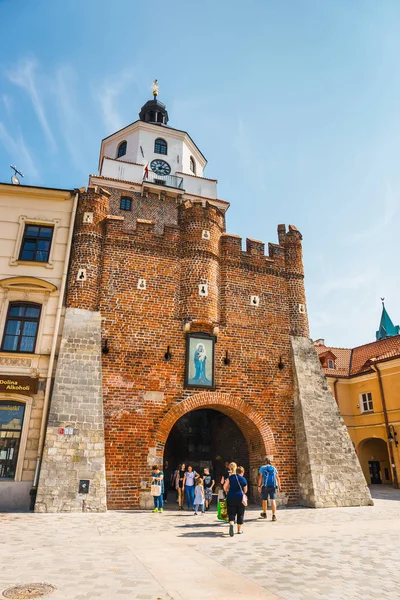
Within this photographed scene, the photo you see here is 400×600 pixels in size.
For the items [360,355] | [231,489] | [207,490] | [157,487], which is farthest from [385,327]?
[231,489]

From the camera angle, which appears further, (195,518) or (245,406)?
(245,406)

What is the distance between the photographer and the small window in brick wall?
2095 centimetres

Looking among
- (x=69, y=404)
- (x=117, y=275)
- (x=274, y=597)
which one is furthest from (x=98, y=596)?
(x=117, y=275)

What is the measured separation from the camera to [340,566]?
233 inches

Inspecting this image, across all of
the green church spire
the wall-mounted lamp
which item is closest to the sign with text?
the wall-mounted lamp

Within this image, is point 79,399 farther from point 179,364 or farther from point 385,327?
point 385,327

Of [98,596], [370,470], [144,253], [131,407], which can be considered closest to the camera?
[98,596]

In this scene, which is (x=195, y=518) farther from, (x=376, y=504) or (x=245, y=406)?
(x=376, y=504)

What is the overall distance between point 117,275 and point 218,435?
8.46 meters

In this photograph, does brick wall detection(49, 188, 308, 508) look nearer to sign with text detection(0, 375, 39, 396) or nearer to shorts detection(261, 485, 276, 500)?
sign with text detection(0, 375, 39, 396)

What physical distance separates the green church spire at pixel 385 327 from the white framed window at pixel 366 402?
30156mm

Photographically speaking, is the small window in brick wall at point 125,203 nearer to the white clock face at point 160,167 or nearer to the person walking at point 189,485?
the white clock face at point 160,167

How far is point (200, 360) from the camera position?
14.1 meters

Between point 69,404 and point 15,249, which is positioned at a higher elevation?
point 15,249
